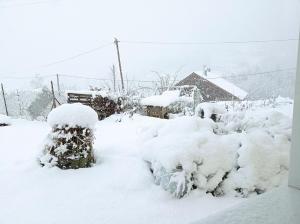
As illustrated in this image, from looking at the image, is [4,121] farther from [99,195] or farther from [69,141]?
[99,195]

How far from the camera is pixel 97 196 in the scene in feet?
9.68

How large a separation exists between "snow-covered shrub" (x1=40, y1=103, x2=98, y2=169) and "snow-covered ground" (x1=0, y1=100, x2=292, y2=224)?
0.13 m

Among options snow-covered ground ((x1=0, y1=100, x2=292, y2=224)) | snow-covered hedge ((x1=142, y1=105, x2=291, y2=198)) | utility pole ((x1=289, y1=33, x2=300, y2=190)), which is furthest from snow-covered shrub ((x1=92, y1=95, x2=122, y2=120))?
utility pole ((x1=289, y1=33, x2=300, y2=190))

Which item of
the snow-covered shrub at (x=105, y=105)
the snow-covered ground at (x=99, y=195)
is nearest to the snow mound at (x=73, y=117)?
the snow-covered ground at (x=99, y=195)

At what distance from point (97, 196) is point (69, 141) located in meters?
0.93

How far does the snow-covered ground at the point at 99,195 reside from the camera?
2590mm

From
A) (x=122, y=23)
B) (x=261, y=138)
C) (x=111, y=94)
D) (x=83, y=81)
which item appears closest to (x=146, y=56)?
(x=122, y=23)

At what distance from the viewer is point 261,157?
2.99 metres

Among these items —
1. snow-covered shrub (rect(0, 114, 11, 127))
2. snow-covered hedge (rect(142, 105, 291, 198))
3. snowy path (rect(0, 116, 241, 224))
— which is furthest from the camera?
snow-covered shrub (rect(0, 114, 11, 127))

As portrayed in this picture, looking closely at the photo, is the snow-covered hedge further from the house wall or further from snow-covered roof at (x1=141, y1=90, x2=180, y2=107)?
the house wall

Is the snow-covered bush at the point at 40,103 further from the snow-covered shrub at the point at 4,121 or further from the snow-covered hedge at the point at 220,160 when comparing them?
the snow-covered hedge at the point at 220,160

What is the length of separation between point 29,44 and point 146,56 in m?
16.1

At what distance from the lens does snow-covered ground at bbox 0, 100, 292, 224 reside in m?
2.59

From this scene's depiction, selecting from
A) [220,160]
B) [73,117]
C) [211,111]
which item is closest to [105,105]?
[211,111]
